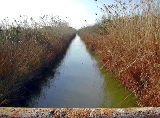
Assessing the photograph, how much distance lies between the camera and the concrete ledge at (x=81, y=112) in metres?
1.82

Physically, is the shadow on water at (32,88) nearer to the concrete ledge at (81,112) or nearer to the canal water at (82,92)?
the canal water at (82,92)

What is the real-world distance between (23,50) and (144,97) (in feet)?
13.7

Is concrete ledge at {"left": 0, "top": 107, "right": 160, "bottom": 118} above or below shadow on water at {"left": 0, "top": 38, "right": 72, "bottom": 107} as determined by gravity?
above

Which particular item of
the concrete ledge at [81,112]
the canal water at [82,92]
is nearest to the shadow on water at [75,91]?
the canal water at [82,92]

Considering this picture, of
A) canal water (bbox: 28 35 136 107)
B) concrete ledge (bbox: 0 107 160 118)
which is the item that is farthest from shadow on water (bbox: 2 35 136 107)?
concrete ledge (bbox: 0 107 160 118)

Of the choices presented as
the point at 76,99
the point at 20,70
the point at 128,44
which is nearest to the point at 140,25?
the point at 128,44

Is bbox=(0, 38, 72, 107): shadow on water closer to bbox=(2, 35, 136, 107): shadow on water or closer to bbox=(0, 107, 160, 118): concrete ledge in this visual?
bbox=(2, 35, 136, 107): shadow on water

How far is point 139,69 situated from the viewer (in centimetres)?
678

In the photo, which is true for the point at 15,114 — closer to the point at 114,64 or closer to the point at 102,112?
the point at 102,112

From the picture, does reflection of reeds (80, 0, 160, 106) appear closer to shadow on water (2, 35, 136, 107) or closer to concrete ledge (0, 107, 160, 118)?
shadow on water (2, 35, 136, 107)

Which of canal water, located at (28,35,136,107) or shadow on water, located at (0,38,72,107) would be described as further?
canal water, located at (28,35,136,107)

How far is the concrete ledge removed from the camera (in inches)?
71.7

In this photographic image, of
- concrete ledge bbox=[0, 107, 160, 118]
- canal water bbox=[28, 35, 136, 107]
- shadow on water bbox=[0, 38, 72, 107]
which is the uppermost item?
concrete ledge bbox=[0, 107, 160, 118]

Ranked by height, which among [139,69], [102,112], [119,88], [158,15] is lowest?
[119,88]
